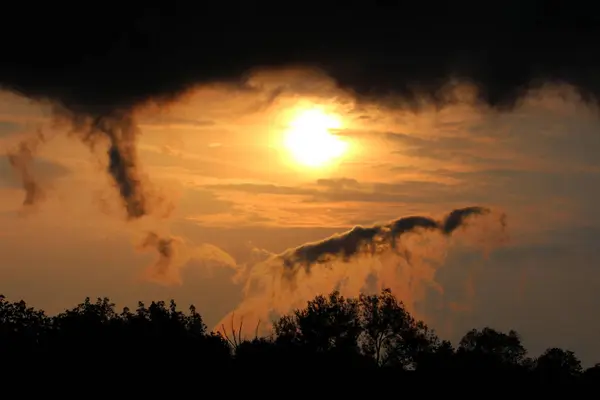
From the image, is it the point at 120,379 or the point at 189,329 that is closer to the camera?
the point at 120,379

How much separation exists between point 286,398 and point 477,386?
25961mm

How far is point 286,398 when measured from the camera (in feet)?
454

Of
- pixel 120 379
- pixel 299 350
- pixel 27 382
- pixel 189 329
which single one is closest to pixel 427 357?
pixel 299 350

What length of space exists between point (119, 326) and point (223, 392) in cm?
3021

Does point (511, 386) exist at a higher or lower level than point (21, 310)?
lower

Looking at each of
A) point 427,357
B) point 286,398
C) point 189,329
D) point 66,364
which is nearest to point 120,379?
point 66,364

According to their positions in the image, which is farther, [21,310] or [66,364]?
[21,310]

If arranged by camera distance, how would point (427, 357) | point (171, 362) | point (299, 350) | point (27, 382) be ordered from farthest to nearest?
1. point (427, 357)
2. point (299, 350)
3. point (171, 362)
4. point (27, 382)

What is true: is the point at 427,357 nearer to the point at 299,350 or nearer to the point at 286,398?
the point at 299,350

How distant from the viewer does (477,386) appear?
467ft

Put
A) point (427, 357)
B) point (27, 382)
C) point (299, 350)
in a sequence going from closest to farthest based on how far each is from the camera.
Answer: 1. point (27, 382)
2. point (299, 350)
3. point (427, 357)

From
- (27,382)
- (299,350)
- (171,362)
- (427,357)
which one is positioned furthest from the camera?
(427,357)

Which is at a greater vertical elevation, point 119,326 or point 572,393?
point 119,326

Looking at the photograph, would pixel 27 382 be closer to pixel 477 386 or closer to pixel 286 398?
pixel 286 398
